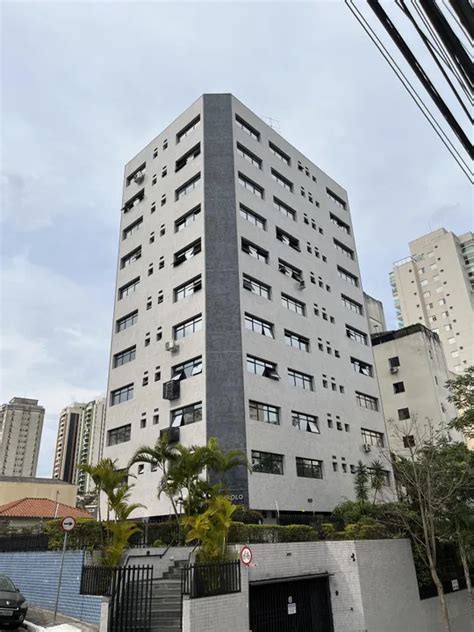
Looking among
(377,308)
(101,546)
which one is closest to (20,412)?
(377,308)

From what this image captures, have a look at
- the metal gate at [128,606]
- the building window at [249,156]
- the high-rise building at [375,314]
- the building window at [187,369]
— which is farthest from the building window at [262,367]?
the high-rise building at [375,314]

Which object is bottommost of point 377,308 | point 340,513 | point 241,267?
point 340,513

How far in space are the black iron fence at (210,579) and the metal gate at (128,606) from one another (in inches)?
38.4

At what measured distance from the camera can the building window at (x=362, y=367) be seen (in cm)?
3619

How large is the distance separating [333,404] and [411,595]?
45.3 ft

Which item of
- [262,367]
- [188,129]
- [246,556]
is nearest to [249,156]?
[188,129]

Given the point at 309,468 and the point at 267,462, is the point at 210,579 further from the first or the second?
the point at 309,468

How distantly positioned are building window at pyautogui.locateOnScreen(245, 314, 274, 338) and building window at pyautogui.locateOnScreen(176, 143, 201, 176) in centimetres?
1267

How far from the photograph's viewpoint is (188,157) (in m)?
33.6

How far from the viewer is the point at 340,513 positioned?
23.8m

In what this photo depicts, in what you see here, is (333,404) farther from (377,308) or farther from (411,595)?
(377,308)

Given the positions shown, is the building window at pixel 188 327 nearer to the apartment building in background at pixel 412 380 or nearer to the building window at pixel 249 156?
the building window at pixel 249 156

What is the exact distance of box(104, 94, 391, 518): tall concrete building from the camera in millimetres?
25562

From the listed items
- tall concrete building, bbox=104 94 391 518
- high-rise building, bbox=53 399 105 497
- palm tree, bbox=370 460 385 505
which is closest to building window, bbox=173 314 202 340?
tall concrete building, bbox=104 94 391 518
